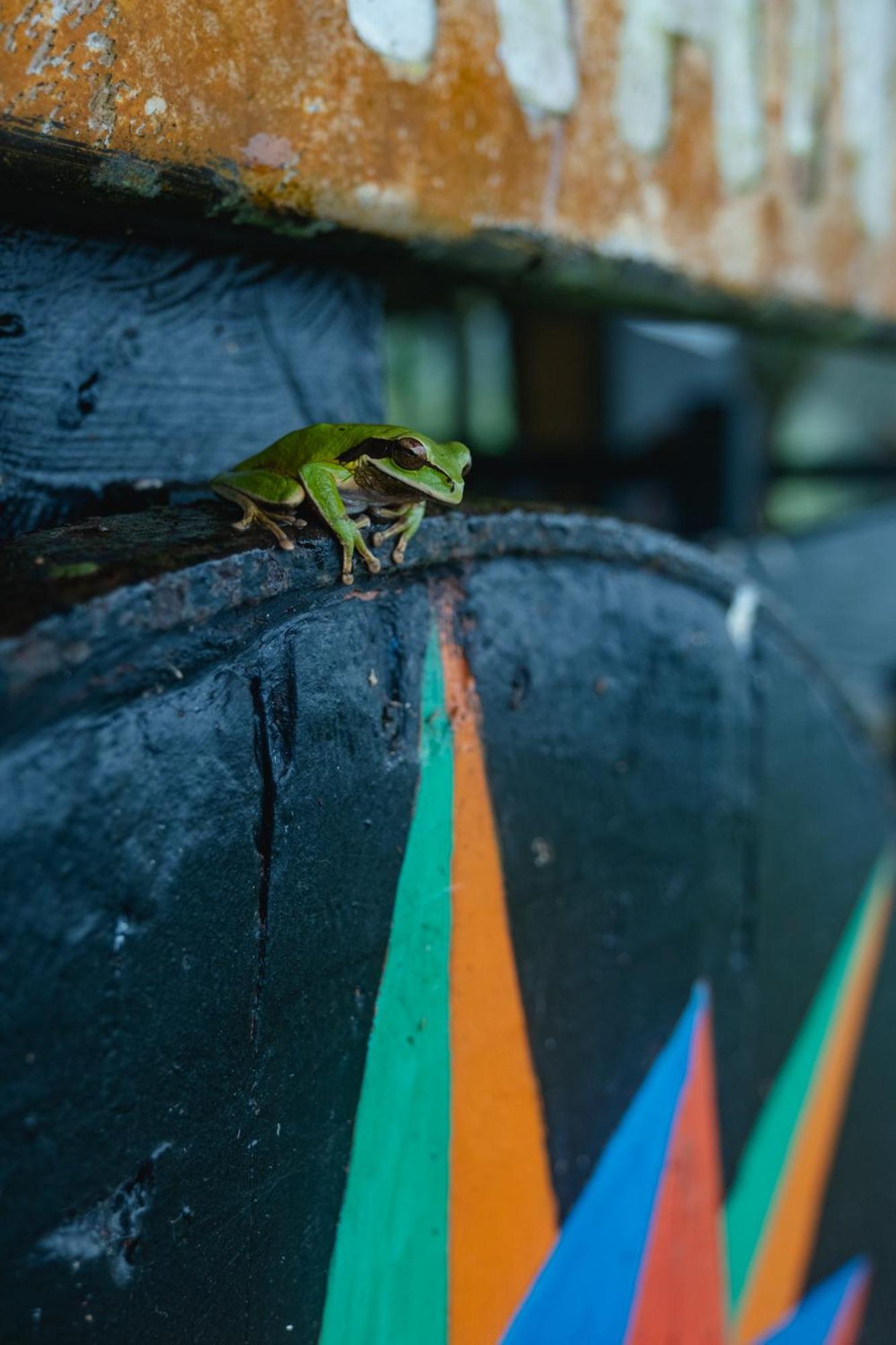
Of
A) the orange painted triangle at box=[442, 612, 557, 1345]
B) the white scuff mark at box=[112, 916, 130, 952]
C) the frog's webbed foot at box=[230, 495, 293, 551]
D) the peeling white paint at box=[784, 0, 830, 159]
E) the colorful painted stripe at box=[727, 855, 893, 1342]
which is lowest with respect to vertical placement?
the colorful painted stripe at box=[727, 855, 893, 1342]

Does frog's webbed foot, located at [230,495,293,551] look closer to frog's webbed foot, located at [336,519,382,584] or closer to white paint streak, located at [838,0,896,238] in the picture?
frog's webbed foot, located at [336,519,382,584]

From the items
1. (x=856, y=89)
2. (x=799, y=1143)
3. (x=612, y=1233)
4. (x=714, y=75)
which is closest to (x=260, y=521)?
(x=612, y=1233)

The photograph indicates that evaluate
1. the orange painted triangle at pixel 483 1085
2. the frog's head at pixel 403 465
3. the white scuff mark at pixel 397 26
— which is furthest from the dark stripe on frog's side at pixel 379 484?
the white scuff mark at pixel 397 26

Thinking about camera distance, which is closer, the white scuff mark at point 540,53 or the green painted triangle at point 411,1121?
the green painted triangle at point 411,1121

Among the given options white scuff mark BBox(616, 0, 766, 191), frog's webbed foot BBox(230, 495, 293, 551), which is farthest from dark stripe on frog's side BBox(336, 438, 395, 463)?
white scuff mark BBox(616, 0, 766, 191)

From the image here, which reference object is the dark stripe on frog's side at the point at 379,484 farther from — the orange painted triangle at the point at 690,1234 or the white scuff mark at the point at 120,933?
the orange painted triangle at the point at 690,1234

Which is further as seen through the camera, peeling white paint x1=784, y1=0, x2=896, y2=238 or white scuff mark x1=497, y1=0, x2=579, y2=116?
→ peeling white paint x1=784, y1=0, x2=896, y2=238
